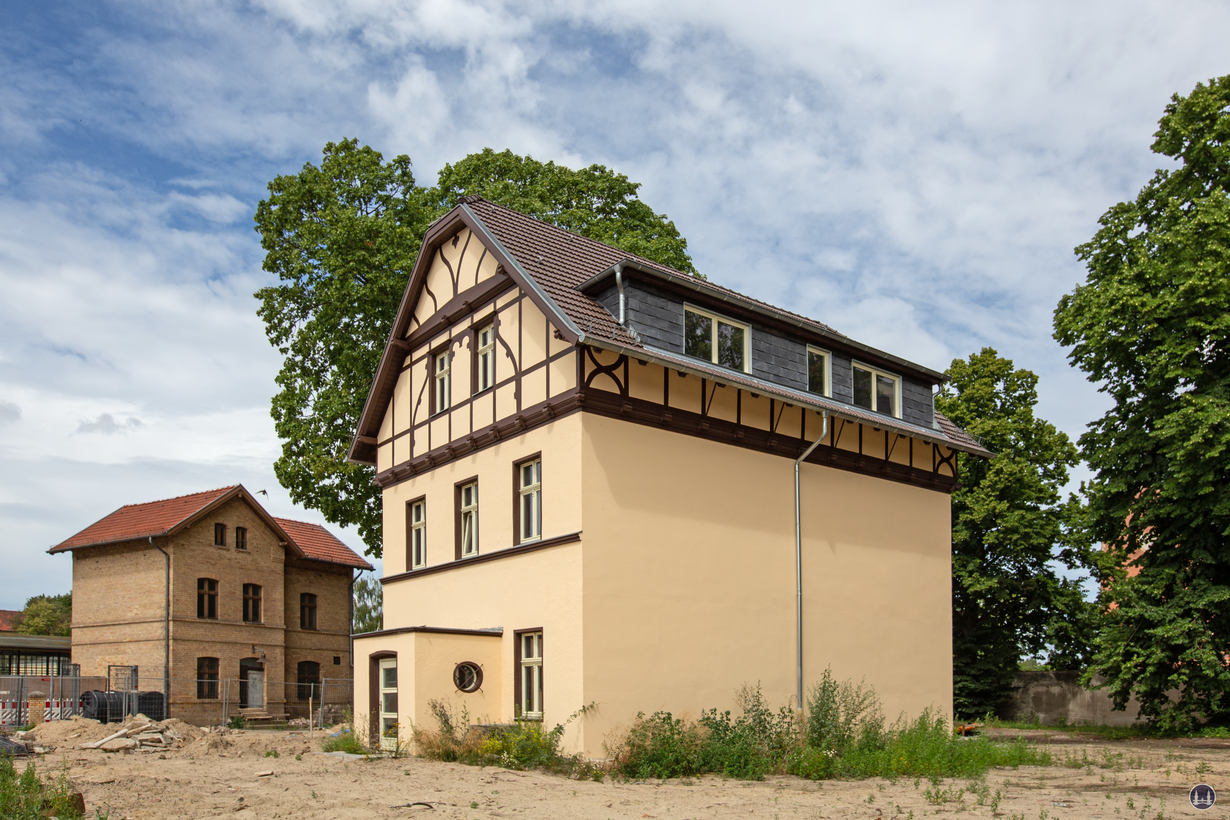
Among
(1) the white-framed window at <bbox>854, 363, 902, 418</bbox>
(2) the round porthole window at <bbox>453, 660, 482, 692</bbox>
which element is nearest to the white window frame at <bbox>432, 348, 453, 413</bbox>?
(2) the round porthole window at <bbox>453, 660, 482, 692</bbox>

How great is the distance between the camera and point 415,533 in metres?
22.1

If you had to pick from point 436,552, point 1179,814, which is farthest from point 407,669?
point 1179,814

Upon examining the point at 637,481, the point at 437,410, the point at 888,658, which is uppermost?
the point at 437,410

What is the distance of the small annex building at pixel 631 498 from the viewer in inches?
650

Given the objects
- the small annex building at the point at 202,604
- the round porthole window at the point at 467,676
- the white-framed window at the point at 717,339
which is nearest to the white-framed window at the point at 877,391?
the white-framed window at the point at 717,339

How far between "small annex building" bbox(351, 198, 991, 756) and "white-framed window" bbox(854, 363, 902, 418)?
0.16 feet

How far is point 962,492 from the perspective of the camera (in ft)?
105

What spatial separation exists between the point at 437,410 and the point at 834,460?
8164 mm

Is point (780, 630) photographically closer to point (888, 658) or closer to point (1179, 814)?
point (888, 658)

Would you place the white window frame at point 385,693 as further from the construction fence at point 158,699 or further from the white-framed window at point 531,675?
the construction fence at point 158,699

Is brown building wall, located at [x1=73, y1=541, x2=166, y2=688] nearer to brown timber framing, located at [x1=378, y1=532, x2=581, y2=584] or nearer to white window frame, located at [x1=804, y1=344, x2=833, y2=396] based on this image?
brown timber framing, located at [x1=378, y1=532, x2=581, y2=584]

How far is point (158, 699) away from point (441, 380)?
17191mm

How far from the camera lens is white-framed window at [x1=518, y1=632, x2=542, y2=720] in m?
16.9

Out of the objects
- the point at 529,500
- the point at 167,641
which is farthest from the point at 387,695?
the point at 167,641
